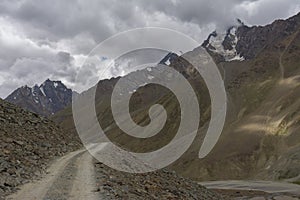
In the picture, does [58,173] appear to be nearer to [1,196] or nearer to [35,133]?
[1,196]

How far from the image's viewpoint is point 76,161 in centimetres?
3002

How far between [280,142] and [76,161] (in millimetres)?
167004

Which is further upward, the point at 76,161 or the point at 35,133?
the point at 35,133

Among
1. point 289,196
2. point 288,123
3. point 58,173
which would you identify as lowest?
point 58,173

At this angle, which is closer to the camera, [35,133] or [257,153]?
[35,133]

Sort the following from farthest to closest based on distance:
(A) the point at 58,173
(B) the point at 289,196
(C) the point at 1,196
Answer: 1. (B) the point at 289,196
2. (A) the point at 58,173
3. (C) the point at 1,196

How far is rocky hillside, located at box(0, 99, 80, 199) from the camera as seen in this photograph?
72.4 ft

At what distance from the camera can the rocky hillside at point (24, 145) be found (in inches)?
869

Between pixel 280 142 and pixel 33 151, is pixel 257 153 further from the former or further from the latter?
pixel 33 151

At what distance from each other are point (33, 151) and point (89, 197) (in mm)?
→ 12101

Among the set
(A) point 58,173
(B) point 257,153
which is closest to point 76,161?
(A) point 58,173

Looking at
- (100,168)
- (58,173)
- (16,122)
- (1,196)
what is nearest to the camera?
(1,196)

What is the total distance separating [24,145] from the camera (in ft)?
96.1

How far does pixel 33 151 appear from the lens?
29.3 meters
